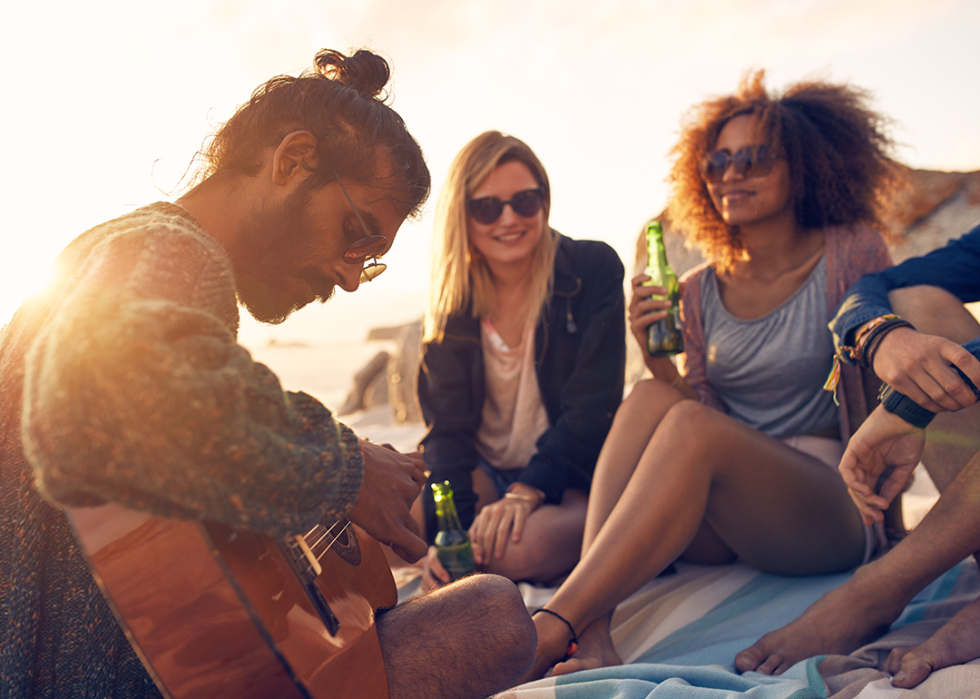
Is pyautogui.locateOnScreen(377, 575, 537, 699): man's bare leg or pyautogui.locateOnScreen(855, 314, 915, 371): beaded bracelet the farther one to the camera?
pyautogui.locateOnScreen(855, 314, 915, 371): beaded bracelet

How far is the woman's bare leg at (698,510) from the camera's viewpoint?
6.48 feet

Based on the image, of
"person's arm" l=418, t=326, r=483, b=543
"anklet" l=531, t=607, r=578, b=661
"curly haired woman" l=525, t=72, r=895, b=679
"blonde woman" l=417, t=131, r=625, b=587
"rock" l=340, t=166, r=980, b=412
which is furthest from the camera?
"rock" l=340, t=166, r=980, b=412

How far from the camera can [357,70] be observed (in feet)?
6.63

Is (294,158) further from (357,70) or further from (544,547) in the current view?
(544,547)

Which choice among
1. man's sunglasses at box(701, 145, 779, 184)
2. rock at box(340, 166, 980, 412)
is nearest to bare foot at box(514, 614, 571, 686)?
man's sunglasses at box(701, 145, 779, 184)

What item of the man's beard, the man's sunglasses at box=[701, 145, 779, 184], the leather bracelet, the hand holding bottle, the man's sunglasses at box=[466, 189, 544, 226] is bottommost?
the leather bracelet

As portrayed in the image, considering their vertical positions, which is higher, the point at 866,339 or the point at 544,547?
the point at 866,339

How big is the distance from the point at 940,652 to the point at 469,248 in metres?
2.43

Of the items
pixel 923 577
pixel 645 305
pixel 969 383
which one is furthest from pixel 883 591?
pixel 645 305

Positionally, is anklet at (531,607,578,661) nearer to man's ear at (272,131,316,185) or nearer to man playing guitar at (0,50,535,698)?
man playing guitar at (0,50,535,698)

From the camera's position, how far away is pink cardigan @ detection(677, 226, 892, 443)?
240cm

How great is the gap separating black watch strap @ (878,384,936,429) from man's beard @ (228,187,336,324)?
63.4 inches

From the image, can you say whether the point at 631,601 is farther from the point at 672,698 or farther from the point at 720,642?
the point at 672,698

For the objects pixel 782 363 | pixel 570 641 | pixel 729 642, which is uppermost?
pixel 782 363
